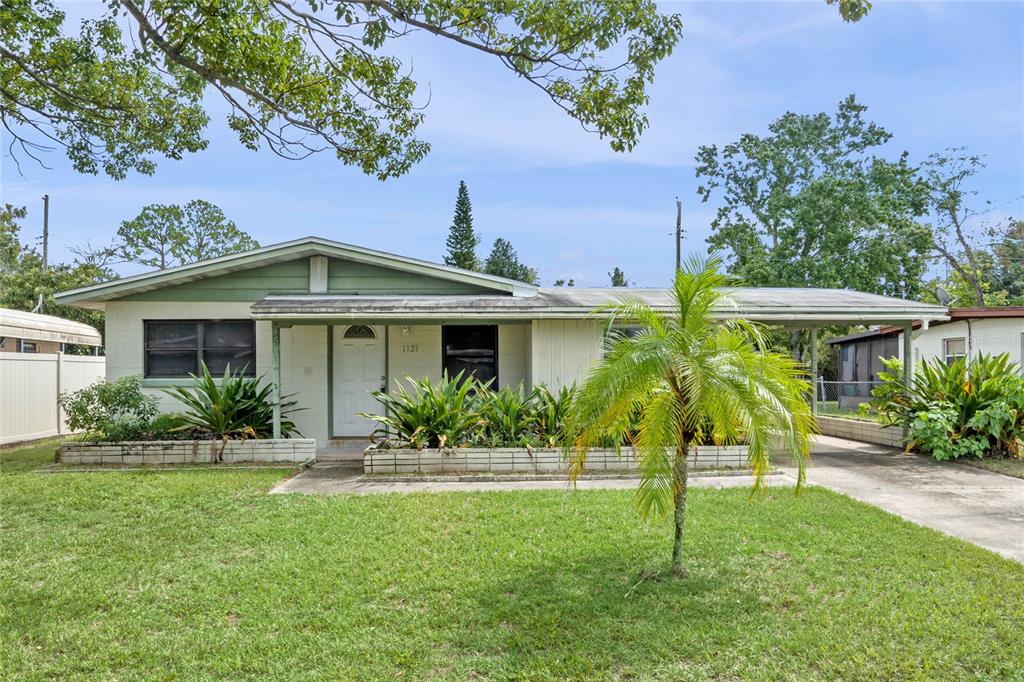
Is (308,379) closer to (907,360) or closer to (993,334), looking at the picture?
(907,360)

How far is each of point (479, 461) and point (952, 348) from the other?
14.6m

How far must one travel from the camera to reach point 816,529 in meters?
5.65

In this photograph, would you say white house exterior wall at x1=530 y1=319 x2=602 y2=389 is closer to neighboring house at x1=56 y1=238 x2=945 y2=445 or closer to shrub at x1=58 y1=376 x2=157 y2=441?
neighboring house at x1=56 y1=238 x2=945 y2=445

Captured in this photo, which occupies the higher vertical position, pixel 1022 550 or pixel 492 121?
pixel 492 121

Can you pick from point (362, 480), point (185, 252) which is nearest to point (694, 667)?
point (362, 480)

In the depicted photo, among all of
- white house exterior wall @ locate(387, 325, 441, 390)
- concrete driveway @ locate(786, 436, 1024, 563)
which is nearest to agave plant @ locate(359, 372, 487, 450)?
white house exterior wall @ locate(387, 325, 441, 390)

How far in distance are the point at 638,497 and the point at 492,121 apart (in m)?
7.09

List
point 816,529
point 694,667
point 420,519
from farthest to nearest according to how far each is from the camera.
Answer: point 420,519
point 816,529
point 694,667

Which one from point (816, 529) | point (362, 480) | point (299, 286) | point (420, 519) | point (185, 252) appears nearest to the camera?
point (816, 529)

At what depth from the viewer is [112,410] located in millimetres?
9781

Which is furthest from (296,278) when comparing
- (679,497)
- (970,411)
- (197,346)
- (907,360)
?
(970,411)

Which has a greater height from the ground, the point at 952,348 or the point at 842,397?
the point at 952,348

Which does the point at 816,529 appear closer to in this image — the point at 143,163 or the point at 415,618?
the point at 415,618

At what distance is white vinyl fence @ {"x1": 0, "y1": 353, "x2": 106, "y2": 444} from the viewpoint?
11.8m
